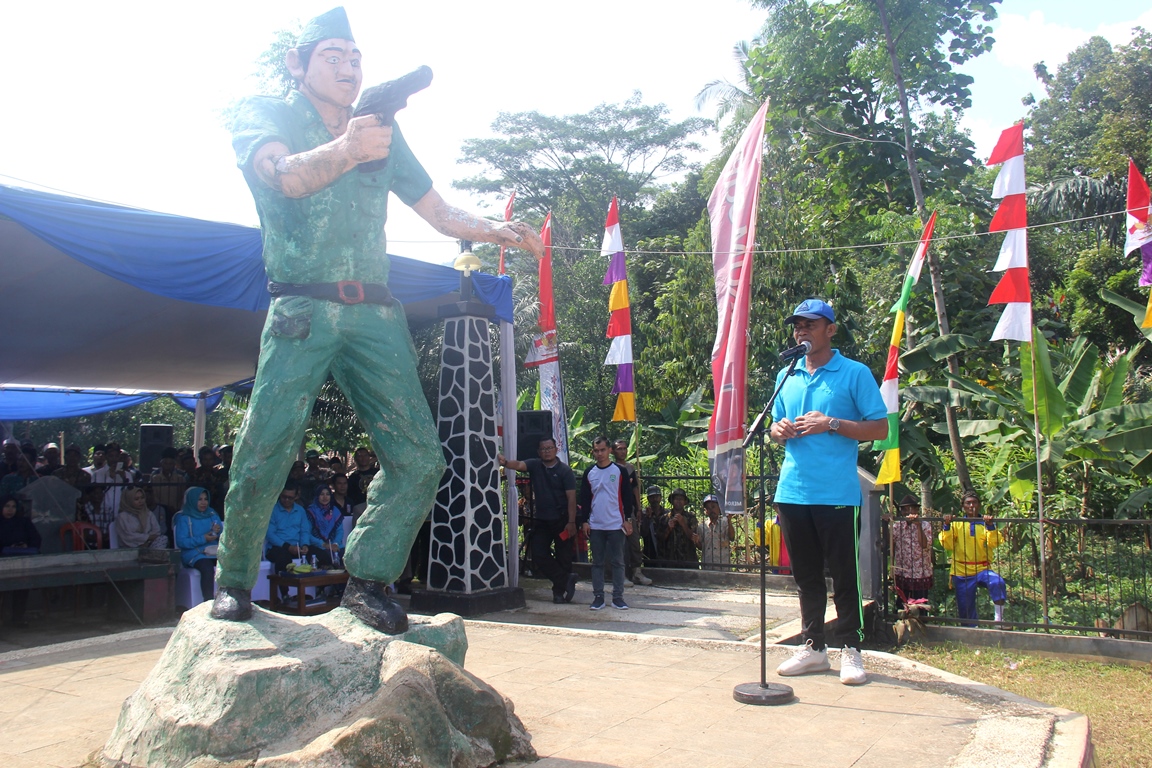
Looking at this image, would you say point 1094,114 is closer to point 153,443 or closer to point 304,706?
point 153,443

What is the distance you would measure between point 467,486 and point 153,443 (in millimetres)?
10745

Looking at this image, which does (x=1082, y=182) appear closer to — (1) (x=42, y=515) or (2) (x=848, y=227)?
(2) (x=848, y=227)

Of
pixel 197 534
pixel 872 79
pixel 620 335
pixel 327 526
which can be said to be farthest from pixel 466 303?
pixel 872 79

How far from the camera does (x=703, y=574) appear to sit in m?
9.99

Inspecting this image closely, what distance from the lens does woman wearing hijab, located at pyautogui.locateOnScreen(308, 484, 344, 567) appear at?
878 cm

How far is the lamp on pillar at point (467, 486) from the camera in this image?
786 cm

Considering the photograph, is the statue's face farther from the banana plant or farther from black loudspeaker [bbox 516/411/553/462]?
the banana plant

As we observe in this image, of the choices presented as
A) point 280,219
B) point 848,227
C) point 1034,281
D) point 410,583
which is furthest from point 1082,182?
point 280,219

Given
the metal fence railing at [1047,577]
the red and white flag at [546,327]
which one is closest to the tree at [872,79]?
the metal fence railing at [1047,577]

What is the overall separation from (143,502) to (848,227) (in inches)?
497

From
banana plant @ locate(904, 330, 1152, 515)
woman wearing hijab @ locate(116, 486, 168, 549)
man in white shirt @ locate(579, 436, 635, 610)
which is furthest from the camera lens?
banana plant @ locate(904, 330, 1152, 515)

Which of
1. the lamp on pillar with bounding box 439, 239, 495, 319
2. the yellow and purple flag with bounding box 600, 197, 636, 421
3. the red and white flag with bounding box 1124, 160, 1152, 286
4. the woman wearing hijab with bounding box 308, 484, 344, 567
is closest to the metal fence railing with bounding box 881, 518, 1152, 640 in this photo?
the red and white flag with bounding box 1124, 160, 1152, 286

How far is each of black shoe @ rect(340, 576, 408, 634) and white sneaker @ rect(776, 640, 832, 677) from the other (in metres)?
2.02

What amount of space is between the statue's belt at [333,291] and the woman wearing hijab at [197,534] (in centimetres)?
593
